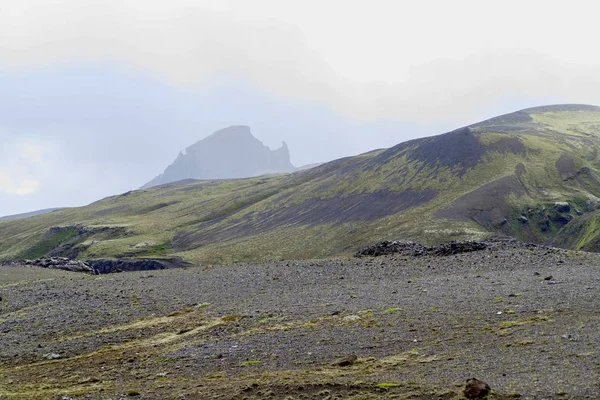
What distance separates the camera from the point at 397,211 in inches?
3479

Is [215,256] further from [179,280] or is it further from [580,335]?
[580,335]

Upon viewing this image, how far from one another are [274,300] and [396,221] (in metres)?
56.9

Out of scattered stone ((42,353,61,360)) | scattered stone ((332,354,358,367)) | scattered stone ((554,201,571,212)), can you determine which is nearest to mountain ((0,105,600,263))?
scattered stone ((554,201,571,212))

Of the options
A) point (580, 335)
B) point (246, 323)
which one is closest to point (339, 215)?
point (246, 323)

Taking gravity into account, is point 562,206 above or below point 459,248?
below

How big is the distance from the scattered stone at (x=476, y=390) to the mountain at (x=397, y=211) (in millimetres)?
46113

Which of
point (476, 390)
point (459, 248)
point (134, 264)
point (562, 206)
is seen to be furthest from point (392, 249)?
point (562, 206)

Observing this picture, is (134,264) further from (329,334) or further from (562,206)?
(562,206)

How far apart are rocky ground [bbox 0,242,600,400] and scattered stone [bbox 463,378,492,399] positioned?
29 centimetres

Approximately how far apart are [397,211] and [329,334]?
6987 cm

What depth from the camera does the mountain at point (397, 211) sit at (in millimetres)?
77750

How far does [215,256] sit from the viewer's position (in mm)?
78500

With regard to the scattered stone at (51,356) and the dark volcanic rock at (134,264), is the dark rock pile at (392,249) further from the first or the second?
the dark volcanic rock at (134,264)

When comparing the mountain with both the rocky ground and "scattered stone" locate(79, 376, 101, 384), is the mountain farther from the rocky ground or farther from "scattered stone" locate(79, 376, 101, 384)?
"scattered stone" locate(79, 376, 101, 384)
